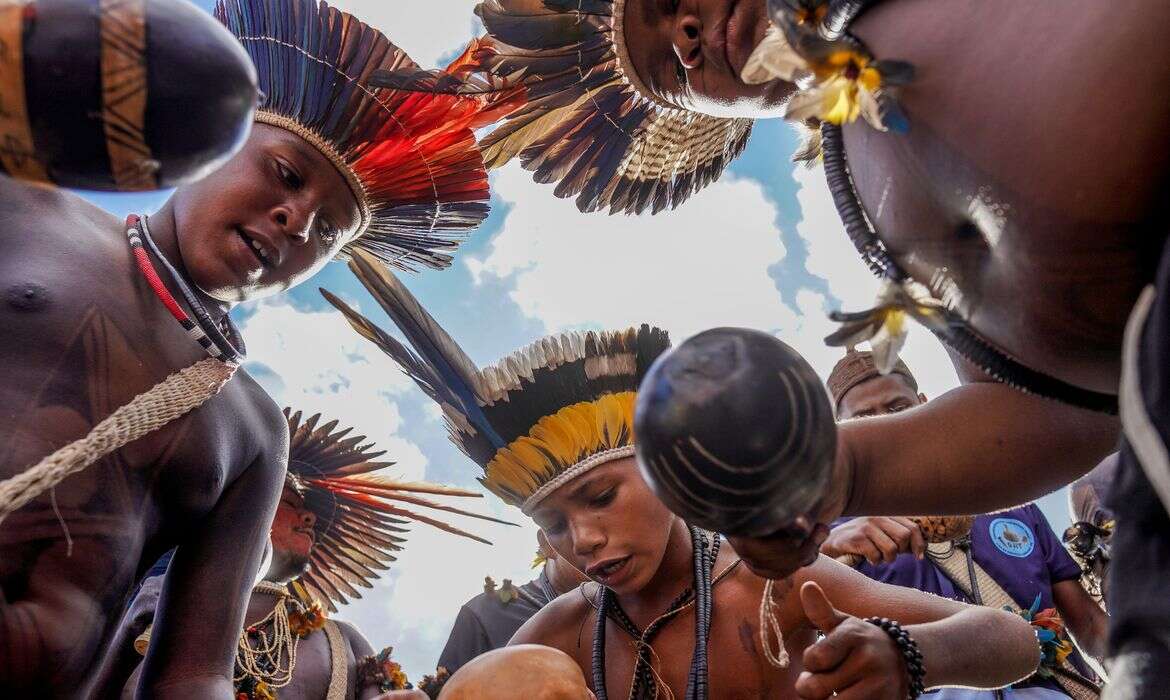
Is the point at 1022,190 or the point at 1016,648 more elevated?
the point at 1022,190

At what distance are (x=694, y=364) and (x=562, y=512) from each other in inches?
72.3

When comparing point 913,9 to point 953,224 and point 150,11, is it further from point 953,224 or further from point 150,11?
point 150,11

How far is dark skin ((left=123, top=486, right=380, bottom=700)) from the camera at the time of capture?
4.63m

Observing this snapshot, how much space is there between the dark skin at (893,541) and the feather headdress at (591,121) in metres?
0.97

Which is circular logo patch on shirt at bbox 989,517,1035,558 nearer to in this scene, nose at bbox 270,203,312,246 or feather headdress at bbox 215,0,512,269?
feather headdress at bbox 215,0,512,269

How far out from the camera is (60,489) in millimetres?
1750

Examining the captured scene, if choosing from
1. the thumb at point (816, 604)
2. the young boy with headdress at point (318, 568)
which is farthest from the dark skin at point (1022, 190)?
the young boy with headdress at point (318, 568)

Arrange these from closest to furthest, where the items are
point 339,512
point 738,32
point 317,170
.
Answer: point 738,32, point 317,170, point 339,512

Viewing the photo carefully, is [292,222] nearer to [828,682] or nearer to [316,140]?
[316,140]

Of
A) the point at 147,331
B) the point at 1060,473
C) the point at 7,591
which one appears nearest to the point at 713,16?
the point at 1060,473

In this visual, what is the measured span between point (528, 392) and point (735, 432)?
1983mm

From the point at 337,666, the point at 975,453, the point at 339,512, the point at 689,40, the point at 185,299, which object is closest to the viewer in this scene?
the point at 975,453

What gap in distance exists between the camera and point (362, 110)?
2736 mm

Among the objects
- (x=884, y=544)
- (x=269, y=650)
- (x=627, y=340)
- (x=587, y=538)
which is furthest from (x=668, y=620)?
(x=269, y=650)
